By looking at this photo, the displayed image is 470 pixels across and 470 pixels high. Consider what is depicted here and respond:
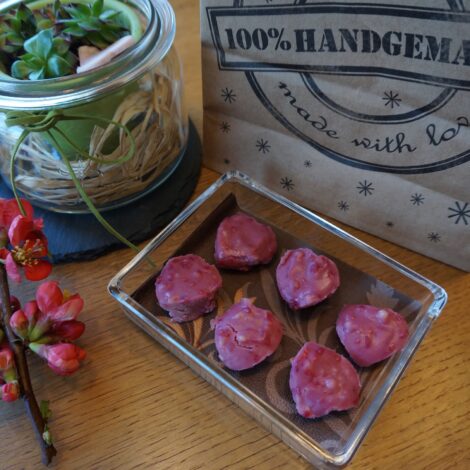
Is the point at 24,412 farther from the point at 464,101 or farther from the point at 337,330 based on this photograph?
the point at 464,101

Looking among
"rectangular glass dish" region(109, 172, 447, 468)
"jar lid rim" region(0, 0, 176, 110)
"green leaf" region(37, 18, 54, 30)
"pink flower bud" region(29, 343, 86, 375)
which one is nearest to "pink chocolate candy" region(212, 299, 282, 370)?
"rectangular glass dish" region(109, 172, 447, 468)

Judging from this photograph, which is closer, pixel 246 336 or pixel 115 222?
pixel 246 336

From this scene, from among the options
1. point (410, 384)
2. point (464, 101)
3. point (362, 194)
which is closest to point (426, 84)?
point (464, 101)

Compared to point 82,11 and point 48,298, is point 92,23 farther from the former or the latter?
point 48,298

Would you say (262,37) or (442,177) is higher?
(262,37)

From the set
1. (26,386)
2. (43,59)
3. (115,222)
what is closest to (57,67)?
(43,59)

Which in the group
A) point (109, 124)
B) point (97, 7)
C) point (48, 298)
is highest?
point (97, 7)

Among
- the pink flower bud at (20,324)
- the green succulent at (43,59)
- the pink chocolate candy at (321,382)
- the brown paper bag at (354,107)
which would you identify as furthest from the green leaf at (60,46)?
the pink chocolate candy at (321,382)
